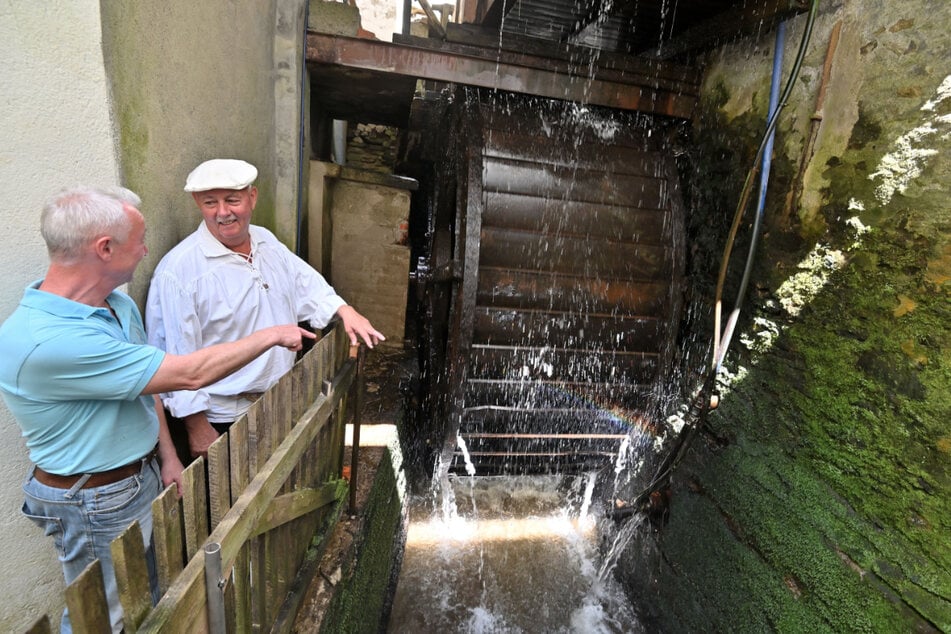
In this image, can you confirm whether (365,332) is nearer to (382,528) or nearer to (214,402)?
(214,402)

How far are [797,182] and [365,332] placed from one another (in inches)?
93.2

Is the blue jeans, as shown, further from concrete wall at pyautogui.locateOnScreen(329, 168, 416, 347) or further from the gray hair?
concrete wall at pyautogui.locateOnScreen(329, 168, 416, 347)

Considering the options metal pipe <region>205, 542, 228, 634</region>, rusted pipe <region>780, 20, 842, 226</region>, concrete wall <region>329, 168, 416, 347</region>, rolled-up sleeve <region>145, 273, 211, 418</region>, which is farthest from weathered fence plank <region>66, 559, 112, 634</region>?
concrete wall <region>329, 168, 416, 347</region>

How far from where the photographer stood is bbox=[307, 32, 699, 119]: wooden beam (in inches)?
117

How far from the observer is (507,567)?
366cm

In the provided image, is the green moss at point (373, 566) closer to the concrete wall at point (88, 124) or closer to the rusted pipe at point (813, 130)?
the concrete wall at point (88, 124)

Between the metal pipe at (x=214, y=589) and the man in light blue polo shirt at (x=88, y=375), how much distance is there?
30cm

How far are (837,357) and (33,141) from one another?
314cm

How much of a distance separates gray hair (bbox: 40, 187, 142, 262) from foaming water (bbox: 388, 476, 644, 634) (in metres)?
3.00

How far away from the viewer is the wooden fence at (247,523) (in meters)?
0.94

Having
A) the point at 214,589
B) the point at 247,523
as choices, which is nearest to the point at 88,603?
the point at 214,589

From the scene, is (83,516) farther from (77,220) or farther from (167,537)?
(77,220)

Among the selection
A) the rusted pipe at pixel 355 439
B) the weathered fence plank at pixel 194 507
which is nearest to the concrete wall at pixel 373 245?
the rusted pipe at pixel 355 439

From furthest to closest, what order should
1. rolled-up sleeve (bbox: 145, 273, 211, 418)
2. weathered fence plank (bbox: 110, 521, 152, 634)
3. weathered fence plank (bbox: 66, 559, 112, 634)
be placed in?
rolled-up sleeve (bbox: 145, 273, 211, 418), weathered fence plank (bbox: 110, 521, 152, 634), weathered fence plank (bbox: 66, 559, 112, 634)
